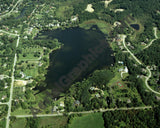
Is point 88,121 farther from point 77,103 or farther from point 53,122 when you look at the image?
point 53,122

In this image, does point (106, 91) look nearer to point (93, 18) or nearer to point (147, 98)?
point (147, 98)

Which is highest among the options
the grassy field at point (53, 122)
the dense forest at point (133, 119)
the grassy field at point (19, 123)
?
the dense forest at point (133, 119)

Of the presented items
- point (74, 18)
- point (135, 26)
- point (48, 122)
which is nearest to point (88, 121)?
point (48, 122)

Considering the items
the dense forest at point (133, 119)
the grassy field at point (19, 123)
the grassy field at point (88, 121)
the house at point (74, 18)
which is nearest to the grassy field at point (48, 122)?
the grassy field at point (19, 123)

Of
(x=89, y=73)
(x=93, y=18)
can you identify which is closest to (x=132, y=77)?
(x=89, y=73)

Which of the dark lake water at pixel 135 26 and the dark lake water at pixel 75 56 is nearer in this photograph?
the dark lake water at pixel 75 56

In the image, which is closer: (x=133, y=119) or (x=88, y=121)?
(x=133, y=119)

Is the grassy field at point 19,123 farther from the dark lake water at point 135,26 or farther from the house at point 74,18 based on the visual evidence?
→ the dark lake water at point 135,26
